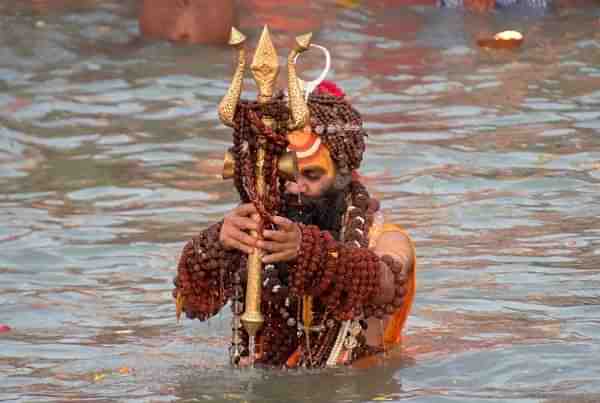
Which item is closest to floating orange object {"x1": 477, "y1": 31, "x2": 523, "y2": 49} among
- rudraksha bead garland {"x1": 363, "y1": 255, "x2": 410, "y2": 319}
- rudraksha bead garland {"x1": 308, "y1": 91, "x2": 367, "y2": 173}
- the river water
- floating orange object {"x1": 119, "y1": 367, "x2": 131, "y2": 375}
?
the river water

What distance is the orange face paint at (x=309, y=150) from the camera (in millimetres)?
5547

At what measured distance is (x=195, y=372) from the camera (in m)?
6.26

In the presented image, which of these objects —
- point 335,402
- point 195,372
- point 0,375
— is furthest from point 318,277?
point 0,375

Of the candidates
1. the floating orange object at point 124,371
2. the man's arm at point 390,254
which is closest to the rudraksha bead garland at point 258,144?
the man's arm at point 390,254

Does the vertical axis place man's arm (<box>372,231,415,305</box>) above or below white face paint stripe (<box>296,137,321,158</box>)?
below

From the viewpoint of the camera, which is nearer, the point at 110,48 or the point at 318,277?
the point at 318,277

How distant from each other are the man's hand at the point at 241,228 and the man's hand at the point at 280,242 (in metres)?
0.04

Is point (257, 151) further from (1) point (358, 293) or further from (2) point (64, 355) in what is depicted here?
(2) point (64, 355)

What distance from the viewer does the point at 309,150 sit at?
18.2 ft

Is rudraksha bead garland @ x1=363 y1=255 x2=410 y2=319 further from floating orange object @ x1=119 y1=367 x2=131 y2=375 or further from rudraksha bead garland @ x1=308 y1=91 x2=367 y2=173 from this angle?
floating orange object @ x1=119 y1=367 x2=131 y2=375

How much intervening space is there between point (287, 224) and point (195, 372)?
1496 mm

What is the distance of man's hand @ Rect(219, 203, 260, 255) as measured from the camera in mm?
4945

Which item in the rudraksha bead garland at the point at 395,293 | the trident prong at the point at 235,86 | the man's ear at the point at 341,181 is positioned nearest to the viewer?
the trident prong at the point at 235,86

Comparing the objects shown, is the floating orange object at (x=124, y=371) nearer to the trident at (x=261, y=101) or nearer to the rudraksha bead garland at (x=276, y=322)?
the rudraksha bead garland at (x=276, y=322)
